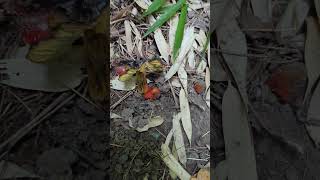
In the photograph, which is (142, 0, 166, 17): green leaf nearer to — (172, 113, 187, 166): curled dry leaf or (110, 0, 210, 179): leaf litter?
(110, 0, 210, 179): leaf litter

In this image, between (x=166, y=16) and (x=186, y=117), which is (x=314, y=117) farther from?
(x=166, y=16)

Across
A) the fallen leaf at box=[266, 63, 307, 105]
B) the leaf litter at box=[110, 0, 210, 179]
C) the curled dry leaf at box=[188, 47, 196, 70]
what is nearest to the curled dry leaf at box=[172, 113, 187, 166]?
the leaf litter at box=[110, 0, 210, 179]

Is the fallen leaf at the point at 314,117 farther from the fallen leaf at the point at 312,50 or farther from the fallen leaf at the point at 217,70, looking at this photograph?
the fallen leaf at the point at 217,70

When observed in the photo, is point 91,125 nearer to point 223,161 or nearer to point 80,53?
point 80,53

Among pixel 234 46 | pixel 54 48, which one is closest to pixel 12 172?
pixel 54 48

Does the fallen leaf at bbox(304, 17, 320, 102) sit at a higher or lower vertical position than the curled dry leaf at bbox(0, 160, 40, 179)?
higher

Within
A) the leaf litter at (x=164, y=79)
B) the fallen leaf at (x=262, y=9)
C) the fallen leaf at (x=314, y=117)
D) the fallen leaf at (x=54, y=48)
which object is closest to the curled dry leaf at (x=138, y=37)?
the leaf litter at (x=164, y=79)

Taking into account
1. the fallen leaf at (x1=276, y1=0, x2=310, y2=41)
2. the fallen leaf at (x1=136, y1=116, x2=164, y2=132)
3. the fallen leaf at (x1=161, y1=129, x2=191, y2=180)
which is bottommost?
the fallen leaf at (x1=161, y1=129, x2=191, y2=180)
